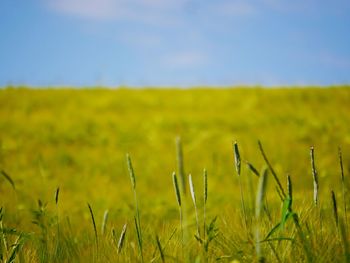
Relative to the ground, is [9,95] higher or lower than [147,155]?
higher

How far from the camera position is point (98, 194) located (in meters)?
6.18

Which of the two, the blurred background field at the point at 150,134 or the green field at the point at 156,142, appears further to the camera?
the blurred background field at the point at 150,134


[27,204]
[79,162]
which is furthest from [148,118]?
[27,204]

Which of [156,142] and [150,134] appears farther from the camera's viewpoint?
[150,134]

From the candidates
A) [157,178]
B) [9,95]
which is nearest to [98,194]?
[157,178]

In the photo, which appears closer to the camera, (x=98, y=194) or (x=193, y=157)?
(x=98, y=194)

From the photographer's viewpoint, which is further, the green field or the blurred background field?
the blurred background field

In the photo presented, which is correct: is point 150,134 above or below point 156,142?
above

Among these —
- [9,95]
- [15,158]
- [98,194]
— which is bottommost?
[98,194]

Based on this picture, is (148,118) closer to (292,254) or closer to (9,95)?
(9,95)

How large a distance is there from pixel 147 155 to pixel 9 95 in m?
4.77

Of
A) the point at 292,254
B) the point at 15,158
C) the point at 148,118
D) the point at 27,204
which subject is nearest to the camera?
the point at 292,254

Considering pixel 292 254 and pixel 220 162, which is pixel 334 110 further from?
pixel 292 254

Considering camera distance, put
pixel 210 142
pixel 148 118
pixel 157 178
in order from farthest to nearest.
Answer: pixel 148 118 → pixel 210 142 → pixel 157 178
